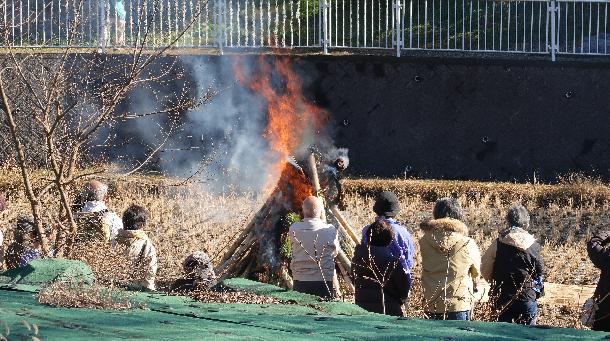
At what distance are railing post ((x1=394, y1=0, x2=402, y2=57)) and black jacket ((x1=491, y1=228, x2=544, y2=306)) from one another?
46.1 feet

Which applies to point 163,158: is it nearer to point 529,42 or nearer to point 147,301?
point 529,42

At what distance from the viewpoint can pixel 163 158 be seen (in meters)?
24.0

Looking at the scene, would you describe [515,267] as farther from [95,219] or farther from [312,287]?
[95,219]

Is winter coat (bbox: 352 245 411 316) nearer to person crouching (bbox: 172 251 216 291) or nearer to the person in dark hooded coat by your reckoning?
the person in dark hooded coat

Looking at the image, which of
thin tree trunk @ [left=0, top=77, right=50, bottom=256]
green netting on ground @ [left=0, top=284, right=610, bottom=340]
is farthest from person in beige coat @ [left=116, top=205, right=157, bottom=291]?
green netting on ground @ [left=0, top=284, right=610, bottom=340]

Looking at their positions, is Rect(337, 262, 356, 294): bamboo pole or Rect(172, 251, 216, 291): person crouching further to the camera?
Rect(337, 262, 356, 294): bamboo pole

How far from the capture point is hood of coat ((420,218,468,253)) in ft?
34.1

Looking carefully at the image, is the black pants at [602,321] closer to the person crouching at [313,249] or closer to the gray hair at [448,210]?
the gray hair at [448,210]

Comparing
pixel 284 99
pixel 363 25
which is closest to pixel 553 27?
pixel 363 25

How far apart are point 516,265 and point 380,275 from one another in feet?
3.62

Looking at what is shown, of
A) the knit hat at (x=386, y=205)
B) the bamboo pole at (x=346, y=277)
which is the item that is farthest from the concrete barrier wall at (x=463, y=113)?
the knit hat at (x=386, y=205)

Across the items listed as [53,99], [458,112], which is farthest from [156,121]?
[53,99]

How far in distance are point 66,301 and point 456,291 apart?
14.0 feet

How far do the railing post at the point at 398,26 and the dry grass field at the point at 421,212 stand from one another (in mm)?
2889
